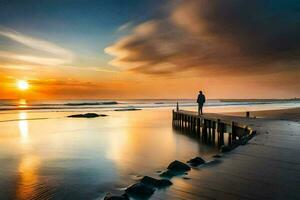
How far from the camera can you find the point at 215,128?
25.8 m

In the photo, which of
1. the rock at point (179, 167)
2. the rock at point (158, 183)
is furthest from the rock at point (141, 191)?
the rock at point (179, 167)

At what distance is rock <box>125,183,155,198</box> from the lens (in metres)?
7.09

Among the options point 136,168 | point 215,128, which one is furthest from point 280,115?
point 136,168

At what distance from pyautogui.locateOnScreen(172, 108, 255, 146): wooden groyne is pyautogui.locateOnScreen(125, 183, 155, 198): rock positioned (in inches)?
243

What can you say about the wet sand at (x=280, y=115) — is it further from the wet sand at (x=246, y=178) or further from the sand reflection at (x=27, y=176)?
the sand reflection at (x=27, y=176)

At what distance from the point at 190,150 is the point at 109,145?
18.9 feet

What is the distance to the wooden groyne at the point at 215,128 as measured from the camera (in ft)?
59.2

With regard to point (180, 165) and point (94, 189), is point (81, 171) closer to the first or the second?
point (94, 189)

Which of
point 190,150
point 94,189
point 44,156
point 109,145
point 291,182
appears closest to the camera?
point 291,182

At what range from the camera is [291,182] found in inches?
270

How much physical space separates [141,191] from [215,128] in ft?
64.0

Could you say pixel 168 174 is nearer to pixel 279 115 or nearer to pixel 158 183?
pixel 158 183

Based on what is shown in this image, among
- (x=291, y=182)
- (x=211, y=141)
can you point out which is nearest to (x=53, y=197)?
(x=291, y=182)

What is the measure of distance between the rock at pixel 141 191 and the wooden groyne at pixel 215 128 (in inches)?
243
